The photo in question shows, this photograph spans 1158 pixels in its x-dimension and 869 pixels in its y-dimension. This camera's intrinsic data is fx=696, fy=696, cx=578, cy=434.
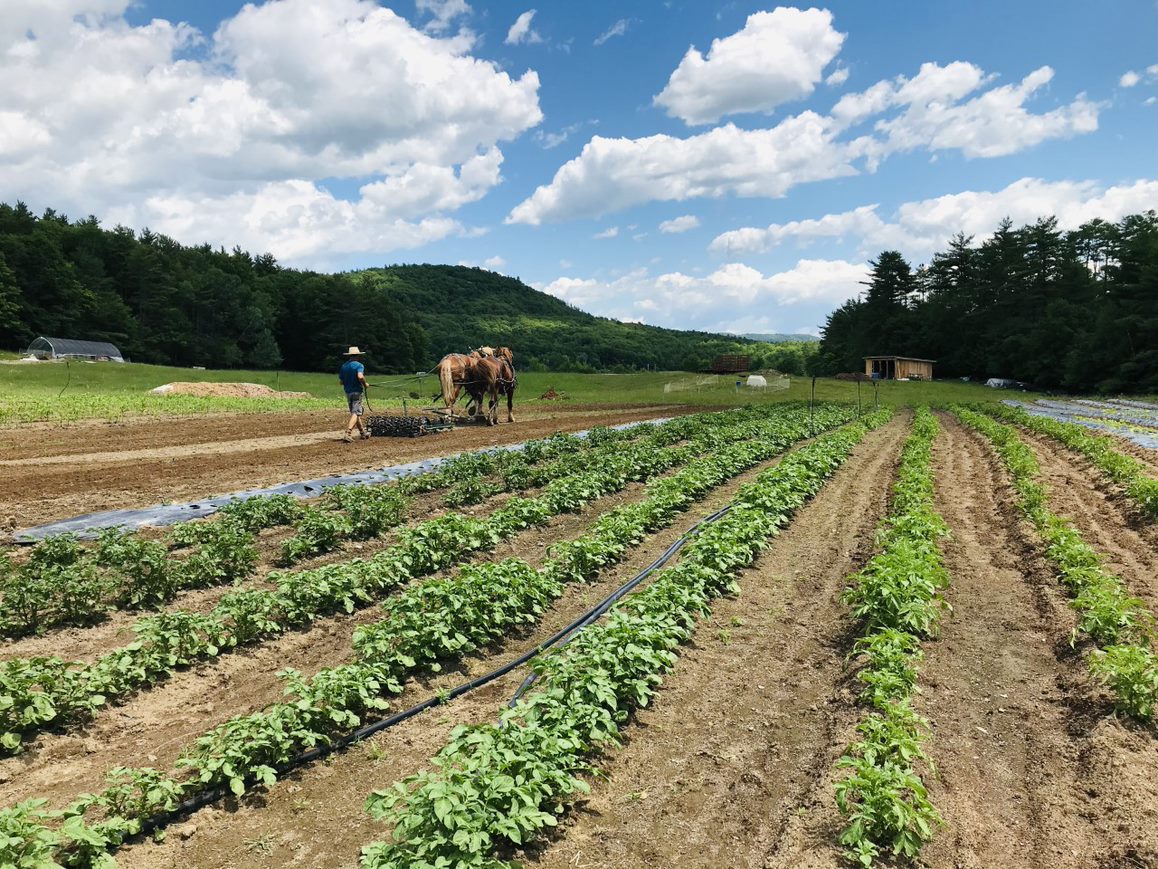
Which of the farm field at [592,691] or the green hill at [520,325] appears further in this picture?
the green hill at [520,325]

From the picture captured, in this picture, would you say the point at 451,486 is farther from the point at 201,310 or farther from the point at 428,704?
the point at 201,310

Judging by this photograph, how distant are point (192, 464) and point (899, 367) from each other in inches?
2888

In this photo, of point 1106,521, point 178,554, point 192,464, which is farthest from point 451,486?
point 1106,521

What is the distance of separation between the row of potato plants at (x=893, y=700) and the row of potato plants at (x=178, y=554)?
736cm

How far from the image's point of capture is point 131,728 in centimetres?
573

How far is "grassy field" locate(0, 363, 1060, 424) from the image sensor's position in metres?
28.6

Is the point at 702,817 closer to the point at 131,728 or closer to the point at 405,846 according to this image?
the point at 405,846

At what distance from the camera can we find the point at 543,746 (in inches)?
185

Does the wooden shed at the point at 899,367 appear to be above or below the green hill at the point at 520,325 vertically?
below

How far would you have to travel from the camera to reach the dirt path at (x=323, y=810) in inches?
170

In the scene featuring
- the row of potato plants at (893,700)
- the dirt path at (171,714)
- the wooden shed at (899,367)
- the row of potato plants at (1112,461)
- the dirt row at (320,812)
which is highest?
the wooden shed at (899,367)

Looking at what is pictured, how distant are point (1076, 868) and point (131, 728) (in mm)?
6874

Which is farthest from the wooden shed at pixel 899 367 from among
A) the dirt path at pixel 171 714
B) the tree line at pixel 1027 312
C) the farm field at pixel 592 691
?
the dirt path at pixel 171 714

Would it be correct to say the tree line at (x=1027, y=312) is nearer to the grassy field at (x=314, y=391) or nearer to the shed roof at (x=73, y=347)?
the grassy field at (x=314, y=391)
